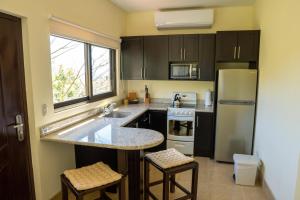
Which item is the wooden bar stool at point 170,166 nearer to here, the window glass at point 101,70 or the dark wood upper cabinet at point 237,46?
the window glass at point 101,70

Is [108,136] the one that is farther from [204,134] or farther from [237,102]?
[237,102]

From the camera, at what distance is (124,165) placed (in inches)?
85.4

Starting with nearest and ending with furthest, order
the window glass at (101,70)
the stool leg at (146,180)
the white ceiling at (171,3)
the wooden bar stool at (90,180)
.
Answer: the wooden bar stool at (90,180)
the stool leg at (146,180)
the window glass at (101,70)
the white ceiling at (171,3)

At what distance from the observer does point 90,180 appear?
1743mm

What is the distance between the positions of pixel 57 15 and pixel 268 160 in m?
2.90

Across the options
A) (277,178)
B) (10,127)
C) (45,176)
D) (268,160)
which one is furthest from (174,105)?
(10,127)

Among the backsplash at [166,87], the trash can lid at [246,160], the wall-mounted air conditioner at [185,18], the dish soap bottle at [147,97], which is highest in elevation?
the wall-mounted air conditioner at [185,18]

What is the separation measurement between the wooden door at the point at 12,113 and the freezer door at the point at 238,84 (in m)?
2.61

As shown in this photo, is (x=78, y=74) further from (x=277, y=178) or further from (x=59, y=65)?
(x=277, y=178)

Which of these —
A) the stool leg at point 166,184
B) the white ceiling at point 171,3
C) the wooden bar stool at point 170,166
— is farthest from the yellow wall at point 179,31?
the stool leg at point 166,184

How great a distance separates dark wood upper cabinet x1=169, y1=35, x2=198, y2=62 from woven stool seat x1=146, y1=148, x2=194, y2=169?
1.97 metres

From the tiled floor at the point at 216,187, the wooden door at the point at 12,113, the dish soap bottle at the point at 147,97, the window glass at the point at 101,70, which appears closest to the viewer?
the wooden door at the point at 12,113

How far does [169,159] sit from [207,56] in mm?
2149

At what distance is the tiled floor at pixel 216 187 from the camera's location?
8.57 ft
